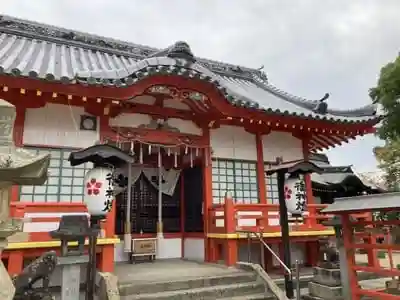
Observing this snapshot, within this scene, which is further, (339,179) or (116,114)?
(339,179)

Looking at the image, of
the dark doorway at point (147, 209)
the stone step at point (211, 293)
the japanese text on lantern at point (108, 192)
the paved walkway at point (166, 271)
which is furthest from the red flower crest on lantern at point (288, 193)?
the dark doorway at point (147, 209)

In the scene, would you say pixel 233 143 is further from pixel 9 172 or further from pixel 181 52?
pixel 9 172

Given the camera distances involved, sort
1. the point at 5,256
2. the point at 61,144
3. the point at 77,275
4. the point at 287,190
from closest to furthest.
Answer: the point at 77,275 < the point at 5,256 < the point at 287,190 < the point at 61,144

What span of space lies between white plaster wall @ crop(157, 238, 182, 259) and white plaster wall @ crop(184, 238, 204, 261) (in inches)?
9.4

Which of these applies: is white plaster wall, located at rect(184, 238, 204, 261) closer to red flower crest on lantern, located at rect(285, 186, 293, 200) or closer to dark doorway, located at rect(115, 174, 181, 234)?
dark doorway, located at rect(115, 174, 181, 234)

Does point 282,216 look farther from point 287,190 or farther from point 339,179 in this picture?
point 339,179

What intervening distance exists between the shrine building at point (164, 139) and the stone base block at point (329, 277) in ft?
4.63

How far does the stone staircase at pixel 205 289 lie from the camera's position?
565cm

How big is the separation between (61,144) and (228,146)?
416 centimetres

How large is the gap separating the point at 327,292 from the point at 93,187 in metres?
4.71

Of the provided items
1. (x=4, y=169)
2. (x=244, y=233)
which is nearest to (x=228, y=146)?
(x=244, y=233)

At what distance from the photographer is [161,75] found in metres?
7.08

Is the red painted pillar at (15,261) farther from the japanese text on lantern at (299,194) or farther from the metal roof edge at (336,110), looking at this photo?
the metal roof edge at (336,110)

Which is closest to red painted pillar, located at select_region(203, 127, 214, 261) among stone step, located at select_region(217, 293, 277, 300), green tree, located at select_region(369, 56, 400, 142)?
stone step, located at select_region(217, 293, 277, 300)
